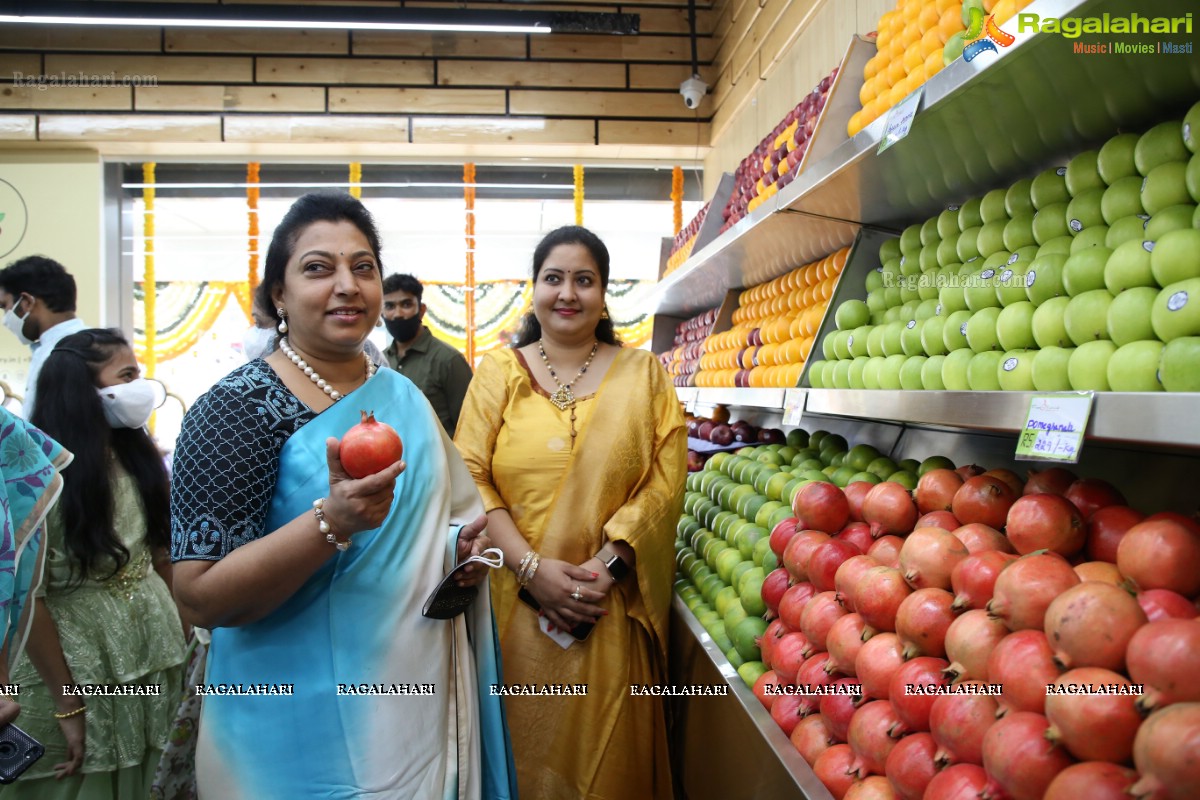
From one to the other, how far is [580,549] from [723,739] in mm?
644

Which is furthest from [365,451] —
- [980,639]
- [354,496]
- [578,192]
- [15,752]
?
[578,192]

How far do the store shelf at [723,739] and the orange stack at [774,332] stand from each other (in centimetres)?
93

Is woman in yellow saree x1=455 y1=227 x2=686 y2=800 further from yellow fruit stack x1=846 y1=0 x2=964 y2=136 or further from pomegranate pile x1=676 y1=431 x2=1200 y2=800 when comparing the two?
yellow fruit stack x1=846 y1=0 x2=964 y2=136

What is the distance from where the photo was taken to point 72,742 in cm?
203

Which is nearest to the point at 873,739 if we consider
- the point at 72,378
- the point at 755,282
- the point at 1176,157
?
the point at 1176,157

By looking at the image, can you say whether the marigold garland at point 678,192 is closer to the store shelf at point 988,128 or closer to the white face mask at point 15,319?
the store shelf at point 988,128

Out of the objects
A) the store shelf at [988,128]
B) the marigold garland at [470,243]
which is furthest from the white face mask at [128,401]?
the marigold garland at [470,243]

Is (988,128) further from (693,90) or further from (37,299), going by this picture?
(693,90)

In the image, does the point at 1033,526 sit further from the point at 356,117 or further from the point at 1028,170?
the point at 356,117

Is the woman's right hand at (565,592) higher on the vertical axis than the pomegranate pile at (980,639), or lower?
lower

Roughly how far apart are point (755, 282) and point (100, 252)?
524 cm

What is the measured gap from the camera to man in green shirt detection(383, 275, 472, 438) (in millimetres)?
4160

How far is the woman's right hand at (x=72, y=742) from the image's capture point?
2025 millimetres

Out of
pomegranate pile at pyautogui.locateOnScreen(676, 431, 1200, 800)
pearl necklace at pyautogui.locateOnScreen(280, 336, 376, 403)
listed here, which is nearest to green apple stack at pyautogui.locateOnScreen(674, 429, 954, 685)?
pomegranate pile at pyautogui.locateOnScreen(676, 431, 1200, 800)
